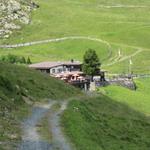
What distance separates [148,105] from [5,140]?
66918 millimetres

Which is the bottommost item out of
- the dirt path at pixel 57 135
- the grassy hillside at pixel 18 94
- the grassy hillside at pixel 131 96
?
the grassy hillside at pixel 131 96

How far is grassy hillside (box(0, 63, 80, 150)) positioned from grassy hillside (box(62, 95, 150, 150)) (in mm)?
3703

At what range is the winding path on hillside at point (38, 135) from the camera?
3825 cm

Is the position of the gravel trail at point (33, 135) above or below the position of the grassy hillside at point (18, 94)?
below

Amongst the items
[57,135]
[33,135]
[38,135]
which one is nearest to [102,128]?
[57,135]

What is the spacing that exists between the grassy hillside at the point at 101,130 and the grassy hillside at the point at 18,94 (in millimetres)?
3703

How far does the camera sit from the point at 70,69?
128 meters

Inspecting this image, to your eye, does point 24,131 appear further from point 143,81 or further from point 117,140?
point 143,81

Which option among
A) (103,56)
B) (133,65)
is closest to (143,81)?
(133,65)

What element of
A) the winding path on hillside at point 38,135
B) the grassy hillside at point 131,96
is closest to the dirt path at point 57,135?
the winding path on hillside at point 38,135

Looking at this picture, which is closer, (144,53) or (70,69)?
(70,69)

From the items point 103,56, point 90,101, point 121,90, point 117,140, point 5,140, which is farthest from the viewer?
point 103,56

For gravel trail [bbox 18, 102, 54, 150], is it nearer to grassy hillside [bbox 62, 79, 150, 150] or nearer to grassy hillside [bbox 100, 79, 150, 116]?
grassy hillside [bbox 62, 79, 150, 150]

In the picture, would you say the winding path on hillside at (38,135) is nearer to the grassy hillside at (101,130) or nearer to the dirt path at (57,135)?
the dirt path at (57,135)
